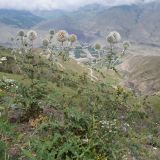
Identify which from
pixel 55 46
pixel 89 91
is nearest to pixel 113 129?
pixel 89 91

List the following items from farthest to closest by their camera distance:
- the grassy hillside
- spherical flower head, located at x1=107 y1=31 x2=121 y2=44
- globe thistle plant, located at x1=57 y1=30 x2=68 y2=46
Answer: globe thistle plant, located at x1=57 y1=30 x2=68 y2=46
spherical flower head, located at x1=107 y1=31 x2=121 y2=44
the grassy hillside

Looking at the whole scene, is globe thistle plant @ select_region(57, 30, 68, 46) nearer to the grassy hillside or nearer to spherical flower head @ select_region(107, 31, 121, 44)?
spherical flower head @ select_region(107, 31, 121, 44)

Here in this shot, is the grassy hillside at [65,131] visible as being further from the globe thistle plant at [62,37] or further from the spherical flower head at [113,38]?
the globe thistle plant at [62,37]

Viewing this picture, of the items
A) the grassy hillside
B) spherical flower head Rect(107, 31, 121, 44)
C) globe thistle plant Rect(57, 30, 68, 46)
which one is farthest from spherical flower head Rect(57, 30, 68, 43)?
the grassy hillside

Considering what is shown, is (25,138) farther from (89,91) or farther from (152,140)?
(152,140)

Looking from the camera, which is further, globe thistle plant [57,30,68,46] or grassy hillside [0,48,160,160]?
globe thistle plant [57,30,68,46]

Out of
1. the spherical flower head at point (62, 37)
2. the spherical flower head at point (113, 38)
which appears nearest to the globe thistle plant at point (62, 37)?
the spherical flower head at point (62, 37)

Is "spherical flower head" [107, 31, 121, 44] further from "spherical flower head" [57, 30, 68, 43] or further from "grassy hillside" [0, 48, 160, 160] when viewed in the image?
"spherical flower head" [57, 30, 68, 43]

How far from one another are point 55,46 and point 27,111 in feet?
28.1

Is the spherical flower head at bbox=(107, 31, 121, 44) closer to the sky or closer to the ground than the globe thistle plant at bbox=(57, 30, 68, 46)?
closer to the sky

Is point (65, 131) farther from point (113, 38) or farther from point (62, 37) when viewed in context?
point (62, 37)

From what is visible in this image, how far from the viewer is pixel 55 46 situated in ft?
73.7

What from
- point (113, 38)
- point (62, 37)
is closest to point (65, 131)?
point (113, 38)

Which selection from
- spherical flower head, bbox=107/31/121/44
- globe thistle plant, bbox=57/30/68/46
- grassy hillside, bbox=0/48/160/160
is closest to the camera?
grassy hillside, bbox=0/48/160/160
